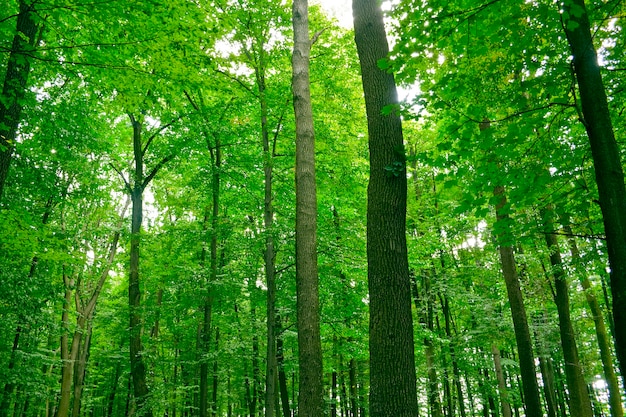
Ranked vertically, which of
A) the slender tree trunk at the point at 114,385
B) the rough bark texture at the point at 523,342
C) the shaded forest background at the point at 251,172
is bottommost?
the slender tree trunk at the point at 114,385

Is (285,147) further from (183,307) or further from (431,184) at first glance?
(431,184)

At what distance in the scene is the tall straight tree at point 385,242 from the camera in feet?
12.2

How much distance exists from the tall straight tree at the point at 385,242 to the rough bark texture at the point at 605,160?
5.50ft

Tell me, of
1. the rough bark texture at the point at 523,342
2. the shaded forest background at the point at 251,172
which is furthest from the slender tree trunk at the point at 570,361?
the rough bark texture at the point at 523,342

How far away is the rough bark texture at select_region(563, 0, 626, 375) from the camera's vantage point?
3.17 metres

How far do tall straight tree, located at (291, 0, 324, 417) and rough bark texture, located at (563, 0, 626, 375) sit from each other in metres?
3.53

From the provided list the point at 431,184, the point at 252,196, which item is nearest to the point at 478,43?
the point at 252,196

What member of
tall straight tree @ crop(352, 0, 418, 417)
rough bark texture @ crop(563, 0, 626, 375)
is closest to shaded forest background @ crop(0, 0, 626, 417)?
tall straight tree @ crop(352, 0, 418, 417)

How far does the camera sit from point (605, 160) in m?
3.43

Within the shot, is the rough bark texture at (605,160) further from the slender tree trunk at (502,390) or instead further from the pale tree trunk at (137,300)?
the slender tree trunk at (502,390)

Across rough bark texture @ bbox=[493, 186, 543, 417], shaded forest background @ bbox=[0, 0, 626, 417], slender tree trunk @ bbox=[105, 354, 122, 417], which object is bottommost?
slender tree trunk @ bbox=[105, 354, 122, 417]

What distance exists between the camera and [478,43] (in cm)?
438

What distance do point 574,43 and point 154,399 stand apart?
11.3 meters

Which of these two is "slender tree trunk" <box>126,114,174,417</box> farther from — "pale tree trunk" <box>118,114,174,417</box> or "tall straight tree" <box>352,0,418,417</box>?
"tall straight tree" <box>352,0,418,417</box>
